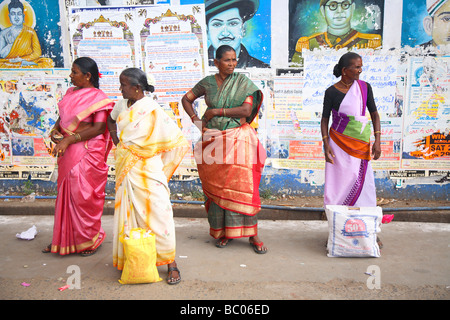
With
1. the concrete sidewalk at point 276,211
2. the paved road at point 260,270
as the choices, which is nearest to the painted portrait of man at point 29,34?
the concrete sidewalk at point 276,211

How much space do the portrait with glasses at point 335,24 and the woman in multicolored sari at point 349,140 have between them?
140 centimetres

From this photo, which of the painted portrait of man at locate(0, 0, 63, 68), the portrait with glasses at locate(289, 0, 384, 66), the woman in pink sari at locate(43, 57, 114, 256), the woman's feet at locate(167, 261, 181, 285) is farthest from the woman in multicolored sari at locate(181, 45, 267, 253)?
the painted portrait of man at locate(0, 0, 63, 68)

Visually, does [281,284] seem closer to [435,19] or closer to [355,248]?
[355,248]

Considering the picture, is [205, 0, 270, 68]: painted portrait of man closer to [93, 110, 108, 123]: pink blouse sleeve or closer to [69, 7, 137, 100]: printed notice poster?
[69, 7, 137, 100]: printed notice poster

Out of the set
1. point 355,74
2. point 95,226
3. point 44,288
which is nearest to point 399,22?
point 355,74

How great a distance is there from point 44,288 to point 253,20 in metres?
4.15

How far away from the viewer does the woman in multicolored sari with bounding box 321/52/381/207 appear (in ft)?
13.8

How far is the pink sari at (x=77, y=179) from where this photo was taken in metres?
4.08

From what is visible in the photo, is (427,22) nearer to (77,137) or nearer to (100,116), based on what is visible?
(100,116)

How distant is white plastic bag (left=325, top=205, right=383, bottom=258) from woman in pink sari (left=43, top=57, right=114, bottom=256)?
244 cm

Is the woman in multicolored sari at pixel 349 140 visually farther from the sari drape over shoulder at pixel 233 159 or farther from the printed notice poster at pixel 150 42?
the printed notice poster at pixel 150 42

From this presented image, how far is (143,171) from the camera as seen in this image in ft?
11.4

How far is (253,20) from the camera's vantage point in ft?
18.3

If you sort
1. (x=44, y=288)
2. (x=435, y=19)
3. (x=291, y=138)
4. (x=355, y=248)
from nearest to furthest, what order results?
(x=44, y=288)
(x=355, y=248)
(x=435, y=19)
(x=291, y=138)
